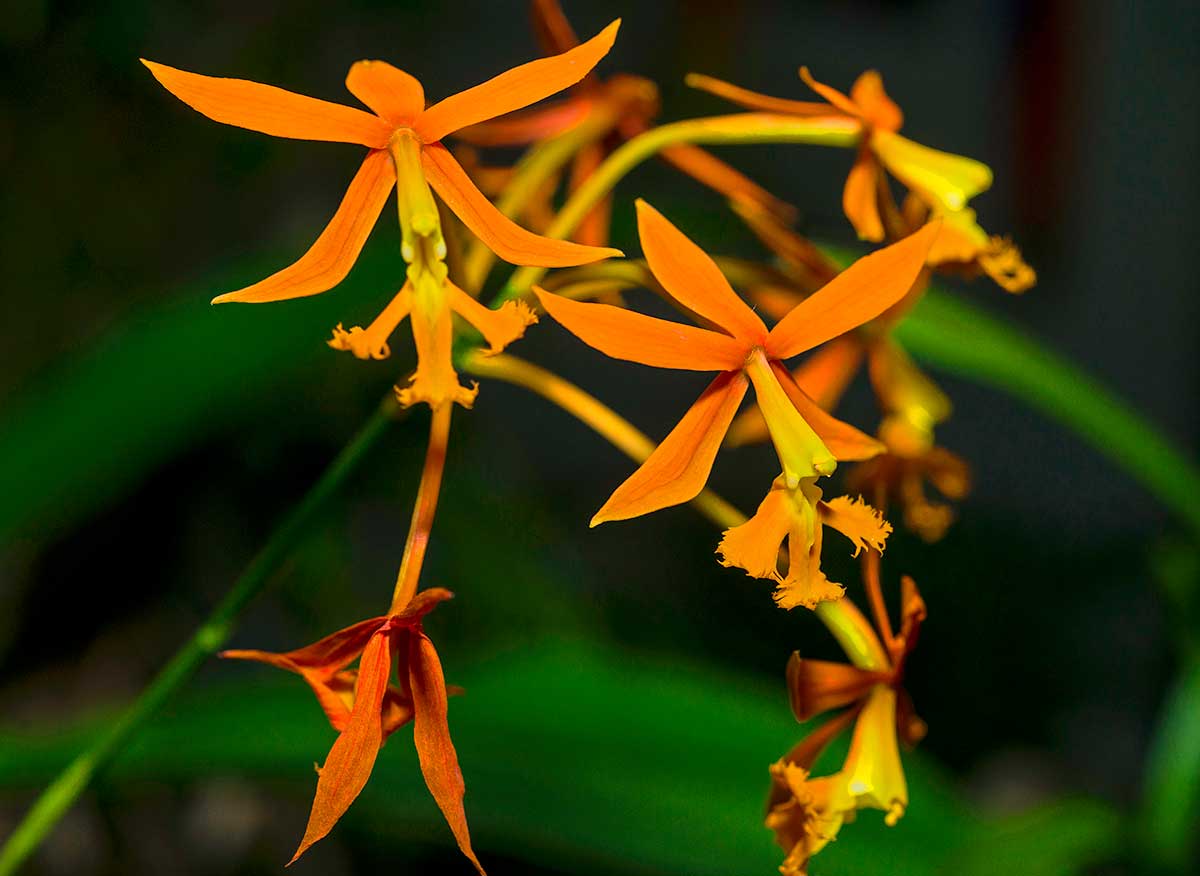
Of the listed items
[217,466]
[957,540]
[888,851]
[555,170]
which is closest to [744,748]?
[888,851]

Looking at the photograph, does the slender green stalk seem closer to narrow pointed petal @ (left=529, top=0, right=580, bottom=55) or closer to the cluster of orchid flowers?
the cluster of orchid flowers

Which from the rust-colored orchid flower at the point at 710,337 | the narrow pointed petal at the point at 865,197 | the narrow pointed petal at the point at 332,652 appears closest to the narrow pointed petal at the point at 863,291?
the rust-colored orchid flower at the point at 710,337

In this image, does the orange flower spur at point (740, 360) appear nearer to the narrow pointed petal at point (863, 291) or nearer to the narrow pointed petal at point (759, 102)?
the narrow pointed petal at point (863, 291)

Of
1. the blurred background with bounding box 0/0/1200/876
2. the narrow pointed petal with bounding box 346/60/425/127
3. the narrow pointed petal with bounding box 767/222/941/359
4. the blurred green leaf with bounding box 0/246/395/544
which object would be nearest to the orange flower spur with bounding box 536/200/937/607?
the narrow pointed petal with bounding box 767/222/941/359

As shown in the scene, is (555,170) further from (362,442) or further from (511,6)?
(511,6)

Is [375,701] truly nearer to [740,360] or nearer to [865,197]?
[740,360]

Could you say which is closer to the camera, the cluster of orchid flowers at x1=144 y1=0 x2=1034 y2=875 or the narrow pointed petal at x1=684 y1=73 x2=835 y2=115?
the cluster of orchid flowers at x1=144 y1=0 x2=1034 y2=875

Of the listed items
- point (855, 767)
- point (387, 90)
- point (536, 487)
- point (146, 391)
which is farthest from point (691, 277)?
point (536, 487)
